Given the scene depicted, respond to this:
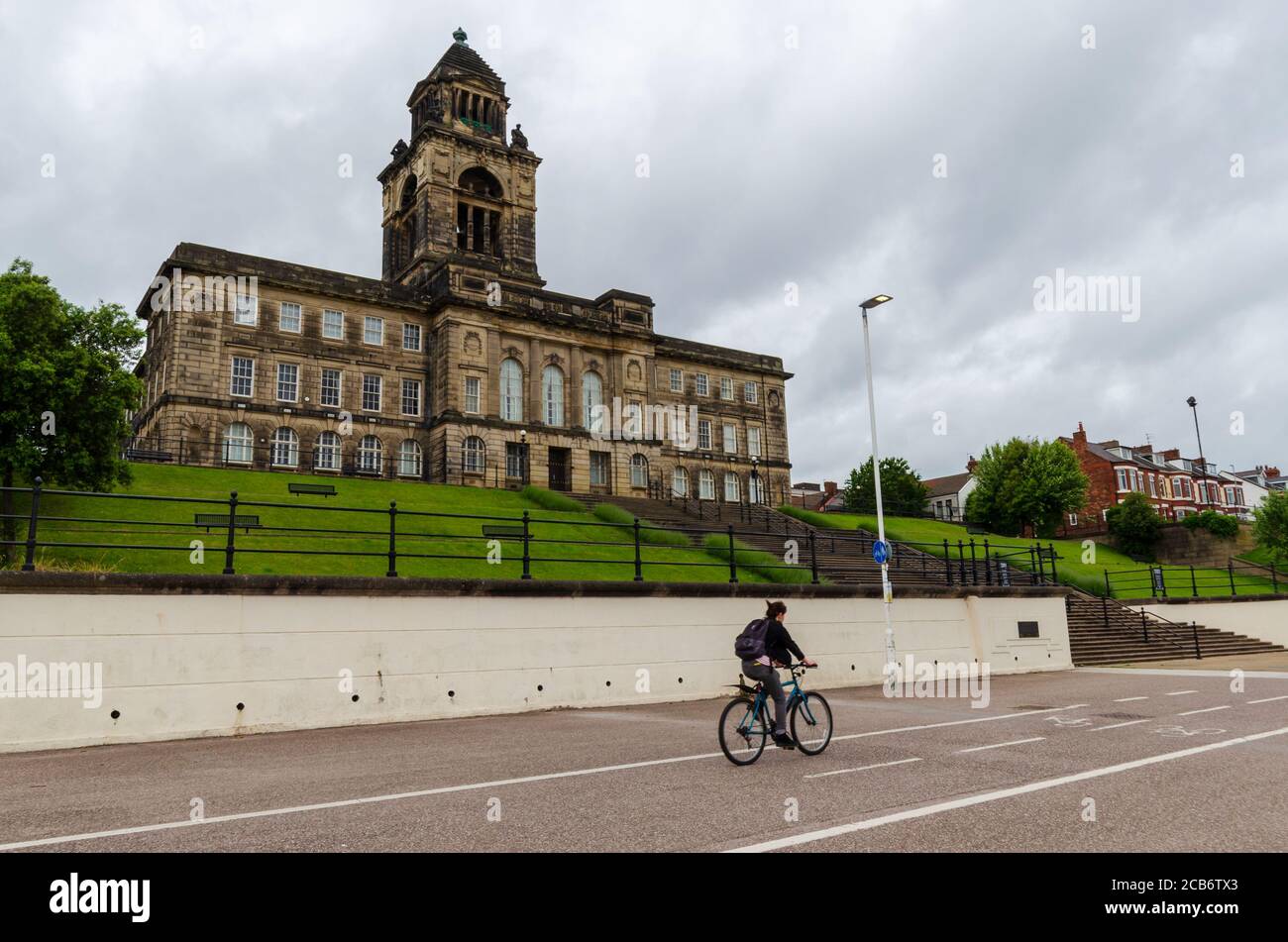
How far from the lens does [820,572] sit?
A: 83.5 feet

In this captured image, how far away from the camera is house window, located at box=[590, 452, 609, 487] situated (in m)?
50.9

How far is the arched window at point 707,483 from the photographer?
58.3 metres

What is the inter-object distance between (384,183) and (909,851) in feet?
232

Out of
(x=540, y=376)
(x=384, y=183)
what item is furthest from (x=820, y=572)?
(x=384, y=183)

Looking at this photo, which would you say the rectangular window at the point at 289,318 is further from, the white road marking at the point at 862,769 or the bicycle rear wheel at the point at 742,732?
the white road marking at the point at 862,769

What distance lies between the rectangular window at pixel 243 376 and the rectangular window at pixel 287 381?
4.28 feet

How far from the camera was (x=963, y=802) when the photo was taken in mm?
6375

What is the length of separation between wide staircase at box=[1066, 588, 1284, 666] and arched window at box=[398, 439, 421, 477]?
33.8 m

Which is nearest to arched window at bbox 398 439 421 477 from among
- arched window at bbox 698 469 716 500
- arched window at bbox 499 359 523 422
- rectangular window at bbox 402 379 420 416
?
rectangular window at bbox 402 379 420 416

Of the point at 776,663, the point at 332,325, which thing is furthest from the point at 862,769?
the point at 332,325
